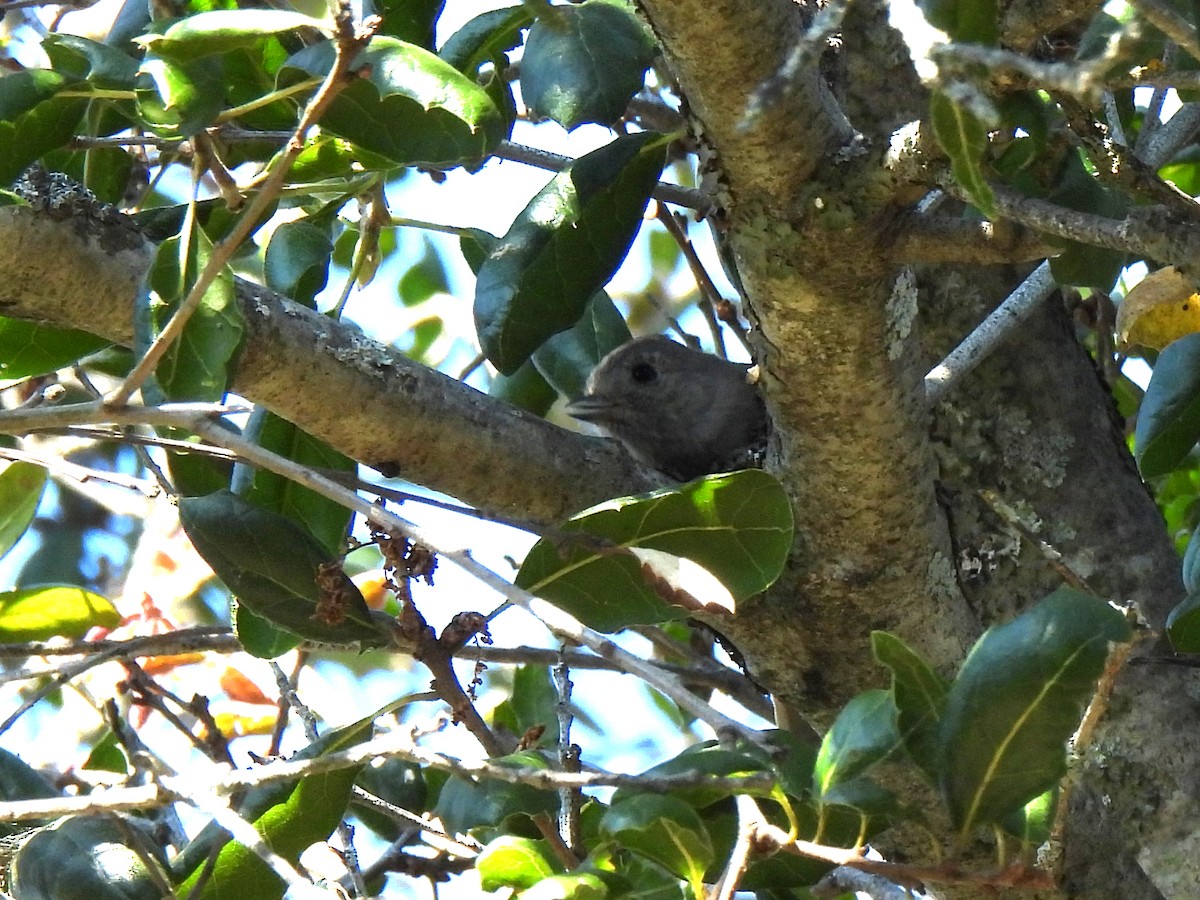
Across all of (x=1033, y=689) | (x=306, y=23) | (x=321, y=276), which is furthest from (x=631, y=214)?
(x=1033, y=689)

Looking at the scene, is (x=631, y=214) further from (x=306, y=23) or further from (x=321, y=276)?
(x=306, y=23)

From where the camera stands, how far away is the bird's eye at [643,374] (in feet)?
13.9

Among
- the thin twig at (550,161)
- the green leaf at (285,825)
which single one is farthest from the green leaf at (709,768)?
the thin twig at (550,161)

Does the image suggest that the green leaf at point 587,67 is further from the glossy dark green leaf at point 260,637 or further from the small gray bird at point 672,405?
the small gray bird at point 672,405

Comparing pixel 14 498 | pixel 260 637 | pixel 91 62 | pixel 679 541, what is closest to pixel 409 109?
pixel 91 62

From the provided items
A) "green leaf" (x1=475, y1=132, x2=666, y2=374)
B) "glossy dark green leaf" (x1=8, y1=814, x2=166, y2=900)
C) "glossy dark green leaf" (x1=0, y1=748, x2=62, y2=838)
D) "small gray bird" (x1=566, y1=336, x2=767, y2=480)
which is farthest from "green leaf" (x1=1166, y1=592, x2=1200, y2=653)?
"small gray bird" (x1=566, y1=336, x2=767, y2=480)

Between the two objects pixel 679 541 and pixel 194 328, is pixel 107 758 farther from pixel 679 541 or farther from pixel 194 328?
pixel 679 541

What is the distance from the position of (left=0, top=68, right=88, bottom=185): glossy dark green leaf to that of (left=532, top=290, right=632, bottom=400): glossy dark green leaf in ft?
3.82

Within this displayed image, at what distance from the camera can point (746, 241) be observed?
2.00 metres

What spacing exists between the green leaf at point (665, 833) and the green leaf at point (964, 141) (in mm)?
676

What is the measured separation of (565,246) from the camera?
2.14 metres

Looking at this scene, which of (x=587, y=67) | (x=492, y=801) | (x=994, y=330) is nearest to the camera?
(x=587, y=67)

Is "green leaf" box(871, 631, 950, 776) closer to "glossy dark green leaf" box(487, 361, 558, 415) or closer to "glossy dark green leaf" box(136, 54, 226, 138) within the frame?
"glossy dark green leaf" box(136, 54, 226, 138)

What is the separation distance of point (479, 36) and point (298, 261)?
532 mm
